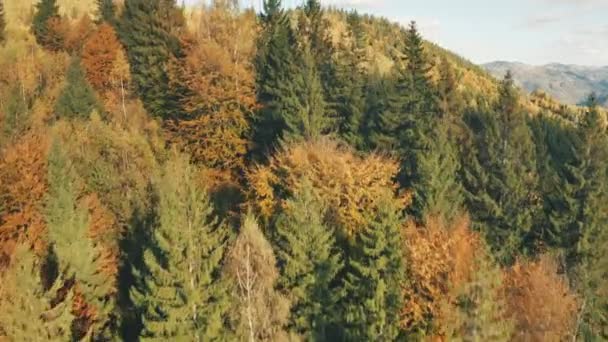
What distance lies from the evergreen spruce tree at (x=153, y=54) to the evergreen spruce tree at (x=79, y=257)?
20.2 meters

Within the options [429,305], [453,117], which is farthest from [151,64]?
[429,305]

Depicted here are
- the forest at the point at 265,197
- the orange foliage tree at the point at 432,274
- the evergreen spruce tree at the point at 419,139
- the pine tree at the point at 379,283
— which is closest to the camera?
the forest at the point at 265,197

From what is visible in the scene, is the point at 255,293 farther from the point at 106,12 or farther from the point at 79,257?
the point at 106,12

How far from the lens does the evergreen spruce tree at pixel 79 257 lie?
3797cm

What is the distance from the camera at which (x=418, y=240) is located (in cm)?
3928

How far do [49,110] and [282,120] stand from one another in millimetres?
23518

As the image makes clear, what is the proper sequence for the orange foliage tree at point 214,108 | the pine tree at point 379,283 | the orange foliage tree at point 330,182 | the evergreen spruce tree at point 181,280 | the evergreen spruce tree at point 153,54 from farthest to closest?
the evergreen spruce tree at point 153,54 → the orange foliage tree at point 214,108 → the orange foliage tree at point 330,182 → the pine tree at point 379,283 → the evergreen spruce tree at point 181,280

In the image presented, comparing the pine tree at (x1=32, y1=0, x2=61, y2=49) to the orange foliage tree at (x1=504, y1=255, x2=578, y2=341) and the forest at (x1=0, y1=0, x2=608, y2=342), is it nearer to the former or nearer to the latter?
the forest at (x1=0, y1=0, x2=608, y2=342)

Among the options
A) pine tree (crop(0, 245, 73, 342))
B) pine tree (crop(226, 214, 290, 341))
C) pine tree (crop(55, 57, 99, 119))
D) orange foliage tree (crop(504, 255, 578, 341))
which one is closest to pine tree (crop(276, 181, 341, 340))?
pine tree (crop(226, 214, 290, 341))

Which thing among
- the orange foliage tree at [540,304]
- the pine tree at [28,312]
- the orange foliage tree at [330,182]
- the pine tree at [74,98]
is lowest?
the orange foliage tree at [540,304]

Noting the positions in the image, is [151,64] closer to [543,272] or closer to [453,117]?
[453,117]

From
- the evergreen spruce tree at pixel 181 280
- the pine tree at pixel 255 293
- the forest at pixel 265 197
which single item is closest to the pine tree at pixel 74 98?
the forest at pixel 265 197

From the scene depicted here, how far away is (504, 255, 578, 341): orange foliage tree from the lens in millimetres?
38844

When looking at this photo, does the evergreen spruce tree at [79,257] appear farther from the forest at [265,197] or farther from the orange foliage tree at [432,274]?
the orange foliage tree at [432,274]
